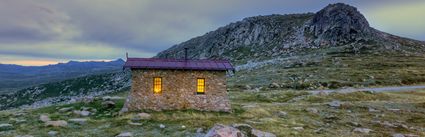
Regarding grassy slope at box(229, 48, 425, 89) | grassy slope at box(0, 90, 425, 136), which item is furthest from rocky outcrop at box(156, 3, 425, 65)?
grassy slope at box(0, 90, 425, 136)

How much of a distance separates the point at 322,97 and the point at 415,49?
9288cm

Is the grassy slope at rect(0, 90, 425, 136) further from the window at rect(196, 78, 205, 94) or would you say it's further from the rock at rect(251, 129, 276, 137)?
the window at rect(196, 78, 205, 94)

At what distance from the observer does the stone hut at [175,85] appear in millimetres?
32438

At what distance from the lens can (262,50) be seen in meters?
131

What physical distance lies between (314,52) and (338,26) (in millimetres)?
16714

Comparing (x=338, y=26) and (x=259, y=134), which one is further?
(x=338, y=26)

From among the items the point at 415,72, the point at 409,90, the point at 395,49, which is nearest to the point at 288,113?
the point at 409,90

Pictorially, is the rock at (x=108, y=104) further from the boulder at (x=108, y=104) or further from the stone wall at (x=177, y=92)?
the stone wall at (x=177, y=92)

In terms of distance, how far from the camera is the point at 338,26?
114688 millimetres

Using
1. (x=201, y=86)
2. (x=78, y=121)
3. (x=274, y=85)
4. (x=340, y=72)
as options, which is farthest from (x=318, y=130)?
(x=340, y=72)

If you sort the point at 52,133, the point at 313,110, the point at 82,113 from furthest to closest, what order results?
the point at 313,110, the point at 82,113, the point at 52,133

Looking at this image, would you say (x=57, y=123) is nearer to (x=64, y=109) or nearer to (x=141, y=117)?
(x=141, y=117)

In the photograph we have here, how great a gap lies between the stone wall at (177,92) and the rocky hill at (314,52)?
29.7 meters

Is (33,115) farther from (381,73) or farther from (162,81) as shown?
(381,73)
